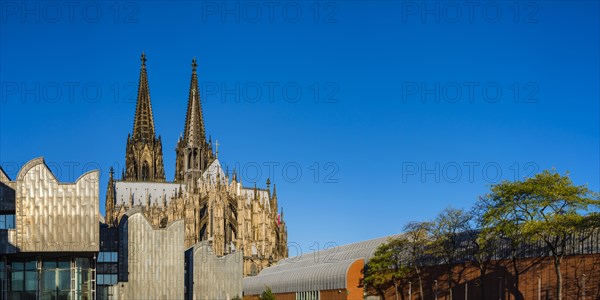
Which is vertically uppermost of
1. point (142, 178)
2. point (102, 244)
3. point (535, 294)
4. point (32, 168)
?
point (142, 178)

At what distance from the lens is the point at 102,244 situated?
7775cm

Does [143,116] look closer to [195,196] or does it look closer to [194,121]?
[194,121]

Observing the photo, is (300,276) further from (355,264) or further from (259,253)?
(259,253)

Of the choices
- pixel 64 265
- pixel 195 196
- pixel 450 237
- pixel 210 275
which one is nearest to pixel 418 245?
pixel 450 237

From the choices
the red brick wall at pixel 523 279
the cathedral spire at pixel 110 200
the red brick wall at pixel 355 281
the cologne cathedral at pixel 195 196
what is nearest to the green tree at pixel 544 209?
the red brick wall at pixel 523 279

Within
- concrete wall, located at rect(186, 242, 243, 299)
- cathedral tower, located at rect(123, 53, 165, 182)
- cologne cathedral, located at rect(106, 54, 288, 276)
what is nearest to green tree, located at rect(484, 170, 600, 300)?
concrete wall, located at rect(186, 242, 243, 299)

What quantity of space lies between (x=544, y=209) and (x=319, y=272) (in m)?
32.4

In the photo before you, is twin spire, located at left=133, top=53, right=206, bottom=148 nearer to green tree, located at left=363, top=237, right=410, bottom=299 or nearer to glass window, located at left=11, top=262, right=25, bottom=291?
green tree, located at left=363, top=237, right=410, bottom=299

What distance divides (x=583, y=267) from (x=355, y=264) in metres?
25.3

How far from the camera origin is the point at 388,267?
84.8 meters

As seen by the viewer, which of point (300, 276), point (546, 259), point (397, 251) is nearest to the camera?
point (546, 259)

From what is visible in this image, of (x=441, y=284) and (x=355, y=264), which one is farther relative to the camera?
(x=355, y=264)

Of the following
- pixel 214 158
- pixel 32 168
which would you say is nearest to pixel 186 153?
pixel 214 158

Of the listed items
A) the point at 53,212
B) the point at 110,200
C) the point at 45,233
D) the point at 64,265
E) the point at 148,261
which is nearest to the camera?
the point at 45,233
